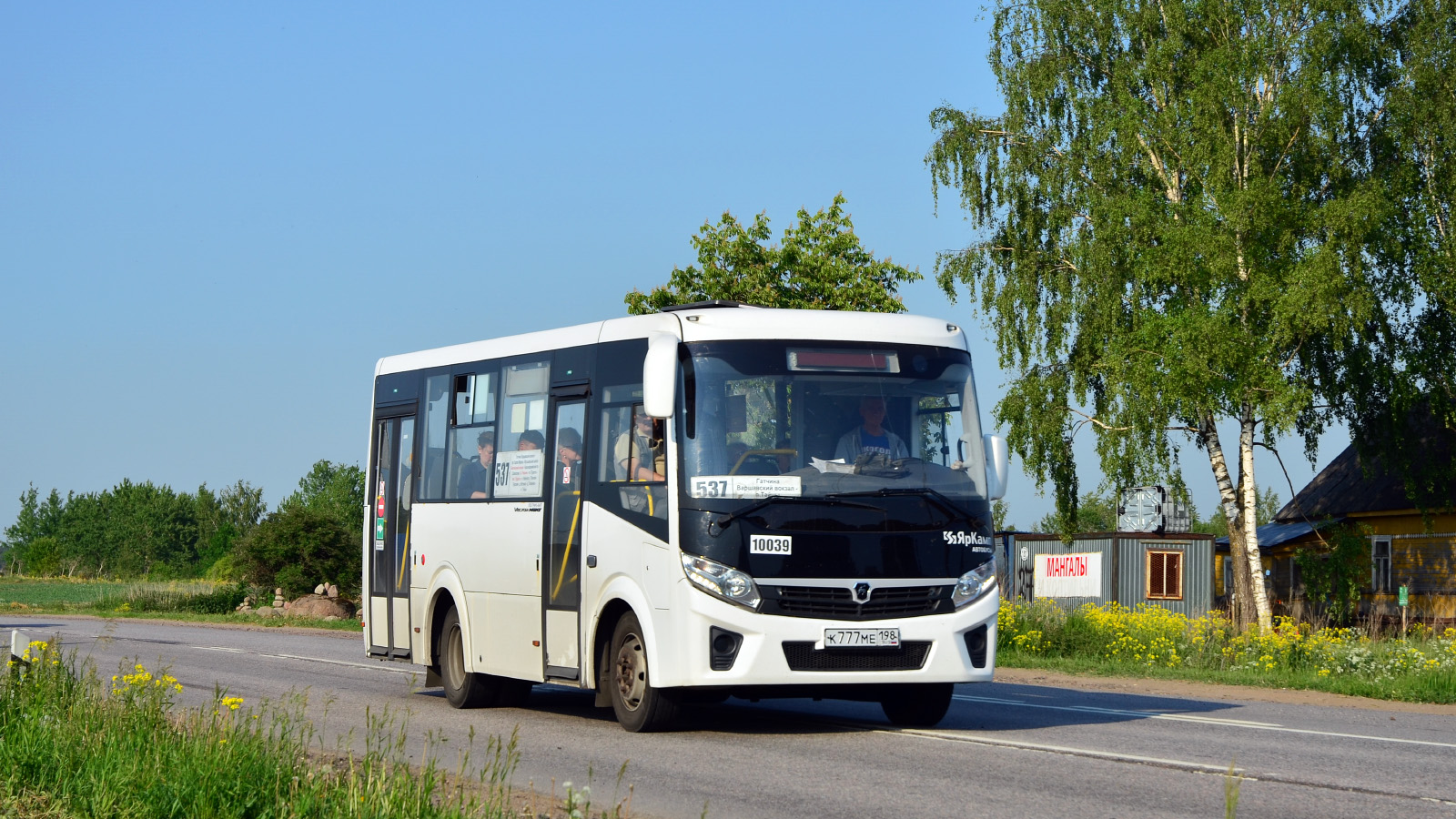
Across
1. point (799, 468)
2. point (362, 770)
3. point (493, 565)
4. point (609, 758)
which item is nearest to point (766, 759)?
point (609, 758)

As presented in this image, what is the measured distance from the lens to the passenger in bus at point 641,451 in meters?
11.8

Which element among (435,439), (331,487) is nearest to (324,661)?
(435,439)

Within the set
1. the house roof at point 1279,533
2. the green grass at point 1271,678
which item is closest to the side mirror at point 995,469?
the green grass at point 1271,678

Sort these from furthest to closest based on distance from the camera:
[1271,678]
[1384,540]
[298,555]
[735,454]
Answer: [298,555], [1384,540], [1271,678], [735,454]

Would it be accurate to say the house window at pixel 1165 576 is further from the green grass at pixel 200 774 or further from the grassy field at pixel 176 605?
the green grass at pixel 200 774

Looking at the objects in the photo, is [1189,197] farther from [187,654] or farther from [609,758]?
[609,758]

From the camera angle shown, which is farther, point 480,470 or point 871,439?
point 480,470

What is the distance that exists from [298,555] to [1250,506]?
26.2 metres

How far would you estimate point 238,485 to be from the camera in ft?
531

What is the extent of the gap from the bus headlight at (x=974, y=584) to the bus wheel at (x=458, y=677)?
15.8 ft

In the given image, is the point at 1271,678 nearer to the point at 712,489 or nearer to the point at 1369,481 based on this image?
the point at 712,489

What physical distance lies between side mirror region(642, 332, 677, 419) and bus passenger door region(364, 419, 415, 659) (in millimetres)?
5079

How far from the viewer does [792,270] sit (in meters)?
35.7

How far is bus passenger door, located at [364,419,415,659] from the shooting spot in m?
15.8
